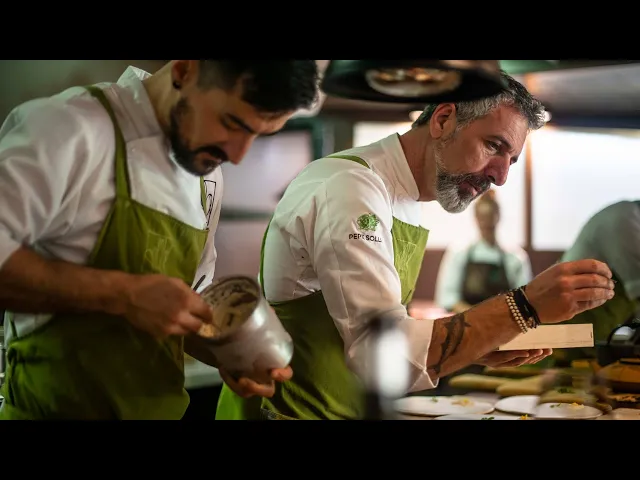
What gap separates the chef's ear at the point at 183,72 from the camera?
143 cm

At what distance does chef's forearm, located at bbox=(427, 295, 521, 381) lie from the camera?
5.02 ft

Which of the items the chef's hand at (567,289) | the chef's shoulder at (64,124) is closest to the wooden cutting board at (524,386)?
the chef's hand at (567,289)

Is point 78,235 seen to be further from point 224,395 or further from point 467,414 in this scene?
point 467,414

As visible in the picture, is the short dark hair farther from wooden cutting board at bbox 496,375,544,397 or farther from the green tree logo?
wooden cutting board at bbox 496,375,544,397

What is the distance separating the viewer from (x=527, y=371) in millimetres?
1803

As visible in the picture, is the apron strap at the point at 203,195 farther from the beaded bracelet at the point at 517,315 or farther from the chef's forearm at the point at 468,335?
the beaded bracelet at the point at 517,315

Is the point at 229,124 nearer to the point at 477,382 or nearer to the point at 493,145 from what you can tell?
the point at 493,145

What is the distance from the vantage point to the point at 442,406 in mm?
1778

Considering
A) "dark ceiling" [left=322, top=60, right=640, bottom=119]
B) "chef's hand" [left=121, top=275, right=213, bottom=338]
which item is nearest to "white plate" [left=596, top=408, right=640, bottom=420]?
"dark ceiling" [left=322, top=60, right=640, bottom=119]

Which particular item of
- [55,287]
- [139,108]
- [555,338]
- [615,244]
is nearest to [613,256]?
[615,244]

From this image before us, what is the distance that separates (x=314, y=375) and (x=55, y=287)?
59 cm
